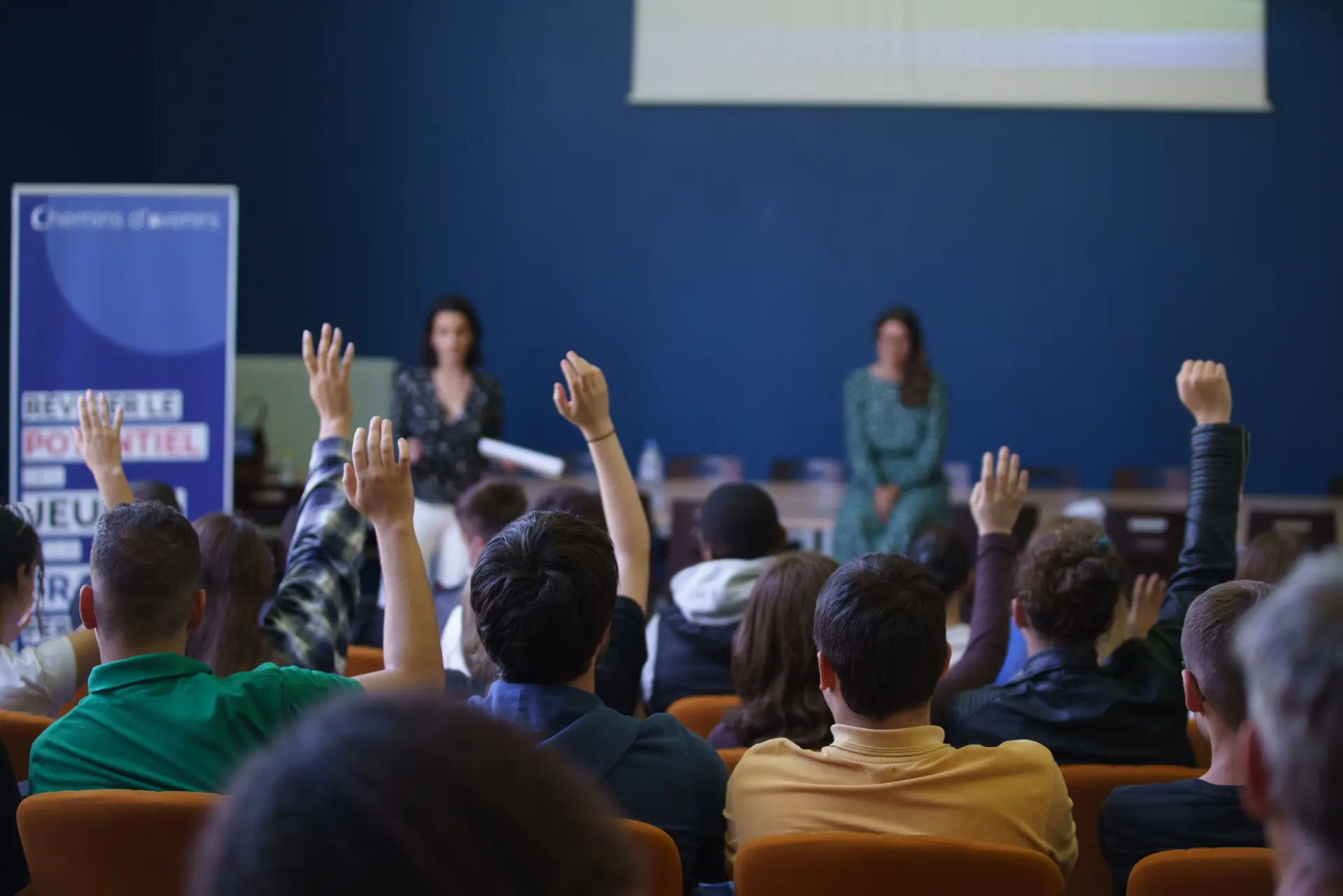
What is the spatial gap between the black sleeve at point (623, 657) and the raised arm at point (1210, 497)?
1.01 m

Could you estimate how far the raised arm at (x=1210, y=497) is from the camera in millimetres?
2457

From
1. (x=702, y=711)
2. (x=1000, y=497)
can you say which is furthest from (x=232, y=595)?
(x=1000, y=497)

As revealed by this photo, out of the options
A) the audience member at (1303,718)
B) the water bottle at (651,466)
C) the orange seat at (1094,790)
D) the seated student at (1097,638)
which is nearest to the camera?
the audience member at (1303,718)

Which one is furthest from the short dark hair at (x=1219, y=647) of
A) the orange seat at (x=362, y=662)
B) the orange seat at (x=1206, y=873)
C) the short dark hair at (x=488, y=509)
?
the orange seat at (x=362, y=662)

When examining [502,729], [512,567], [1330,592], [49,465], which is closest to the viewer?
[502,729]

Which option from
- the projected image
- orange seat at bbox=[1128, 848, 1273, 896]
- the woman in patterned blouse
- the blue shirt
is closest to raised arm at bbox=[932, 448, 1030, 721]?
the blue shirt

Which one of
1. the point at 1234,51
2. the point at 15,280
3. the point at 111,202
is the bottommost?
the point at 15,280

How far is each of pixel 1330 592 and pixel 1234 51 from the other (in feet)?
28.7

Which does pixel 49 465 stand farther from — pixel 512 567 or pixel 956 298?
pixel 956 298

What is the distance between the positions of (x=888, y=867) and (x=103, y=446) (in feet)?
6.66

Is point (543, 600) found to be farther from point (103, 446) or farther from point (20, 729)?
point (103, 446)

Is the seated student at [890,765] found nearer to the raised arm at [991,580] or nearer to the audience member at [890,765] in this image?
the audience member at [890,765]

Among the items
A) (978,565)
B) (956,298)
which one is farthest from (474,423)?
(956,298)

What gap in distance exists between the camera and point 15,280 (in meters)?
5.30
